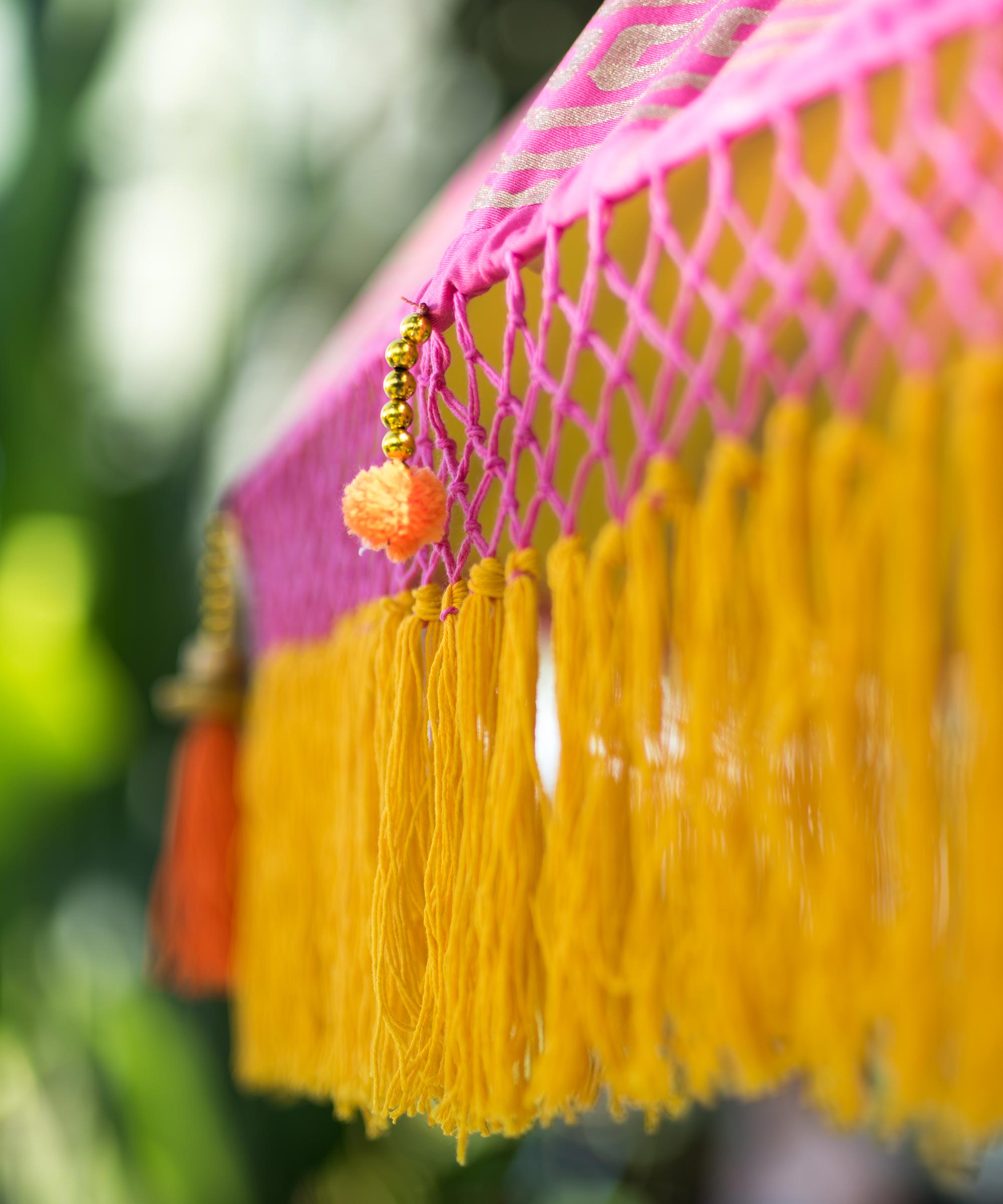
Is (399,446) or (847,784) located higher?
(399,446)

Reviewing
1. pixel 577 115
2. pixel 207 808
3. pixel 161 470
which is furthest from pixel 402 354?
pixel 161 470

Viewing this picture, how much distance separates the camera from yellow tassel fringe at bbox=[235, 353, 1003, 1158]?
302mm

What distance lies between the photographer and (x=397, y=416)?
1.62 ft

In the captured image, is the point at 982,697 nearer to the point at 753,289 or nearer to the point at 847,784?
the point at 847,784

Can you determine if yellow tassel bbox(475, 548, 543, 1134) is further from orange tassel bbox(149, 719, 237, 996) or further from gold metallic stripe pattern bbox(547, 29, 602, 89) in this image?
orange tassel bbox(149, 719, 237, 996)

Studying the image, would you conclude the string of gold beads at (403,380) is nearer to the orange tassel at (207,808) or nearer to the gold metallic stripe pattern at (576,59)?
the gold metallic stripe pattern at (576,59)

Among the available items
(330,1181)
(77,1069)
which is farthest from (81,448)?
(330,1181)

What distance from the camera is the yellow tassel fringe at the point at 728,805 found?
0.99 feet

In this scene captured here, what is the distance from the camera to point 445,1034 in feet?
1.45

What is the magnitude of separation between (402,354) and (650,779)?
0.23 m

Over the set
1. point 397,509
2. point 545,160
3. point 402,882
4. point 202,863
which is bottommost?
point 202,863

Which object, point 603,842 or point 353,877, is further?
point 353,877

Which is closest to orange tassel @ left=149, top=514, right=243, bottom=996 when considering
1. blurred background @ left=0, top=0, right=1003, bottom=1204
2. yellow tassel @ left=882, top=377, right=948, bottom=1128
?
blurred background @ left=0, top=0, right=1003, bottom=1204

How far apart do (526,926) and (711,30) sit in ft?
1.22
